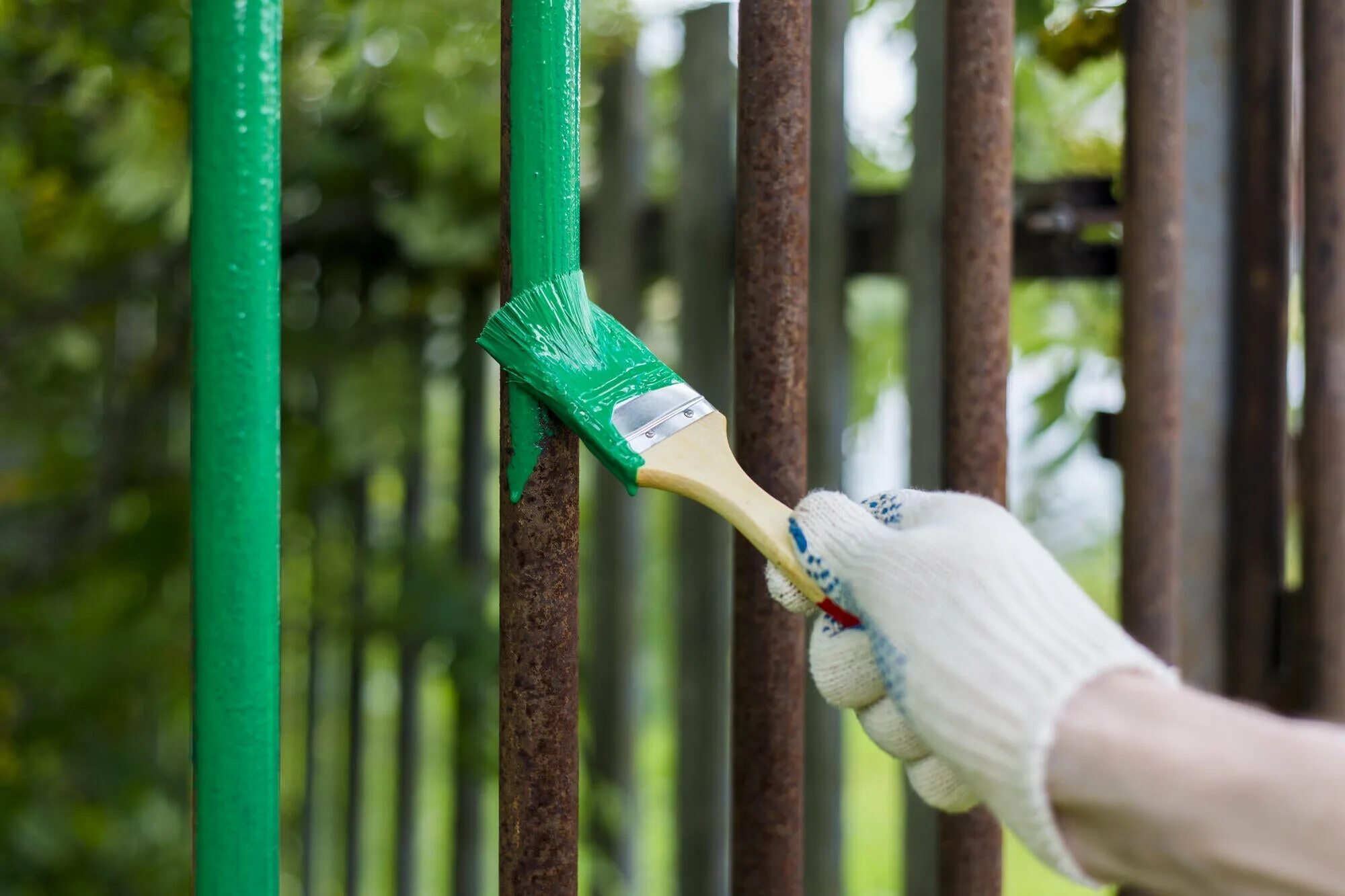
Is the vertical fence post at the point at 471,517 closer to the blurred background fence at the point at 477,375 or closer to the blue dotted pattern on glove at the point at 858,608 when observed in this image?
the blurred background fence at the point at 477,375

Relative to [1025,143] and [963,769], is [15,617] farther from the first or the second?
[1025,143]

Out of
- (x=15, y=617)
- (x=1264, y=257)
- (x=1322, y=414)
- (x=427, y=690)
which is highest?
(x=1264, y=257)

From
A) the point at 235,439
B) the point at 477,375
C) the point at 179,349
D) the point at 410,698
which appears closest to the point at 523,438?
the point at 235,439

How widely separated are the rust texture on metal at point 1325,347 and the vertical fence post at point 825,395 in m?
0.53

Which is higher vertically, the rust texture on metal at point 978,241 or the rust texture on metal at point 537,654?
the rust texture on metal at point 978,241

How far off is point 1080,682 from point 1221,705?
0.23 ft

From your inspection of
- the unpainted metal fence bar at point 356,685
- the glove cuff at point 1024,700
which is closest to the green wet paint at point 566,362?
the glove cuff at point 1024,700

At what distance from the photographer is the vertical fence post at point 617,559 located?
1.63 metres

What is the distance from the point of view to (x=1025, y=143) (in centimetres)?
178

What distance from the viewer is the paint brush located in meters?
0.75

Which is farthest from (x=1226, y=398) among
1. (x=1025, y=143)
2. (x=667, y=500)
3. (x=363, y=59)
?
(x=667, y=500)

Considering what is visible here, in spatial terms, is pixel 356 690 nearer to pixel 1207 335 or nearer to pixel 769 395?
pixel 769 395

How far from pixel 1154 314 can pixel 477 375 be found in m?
1.12

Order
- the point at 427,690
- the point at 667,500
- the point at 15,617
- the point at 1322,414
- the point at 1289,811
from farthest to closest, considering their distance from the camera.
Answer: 1. the point at 427,690
2. the point at 667,500
3. the point at 15,617
4. the point at 1322,414
5. the point at 1289,811
